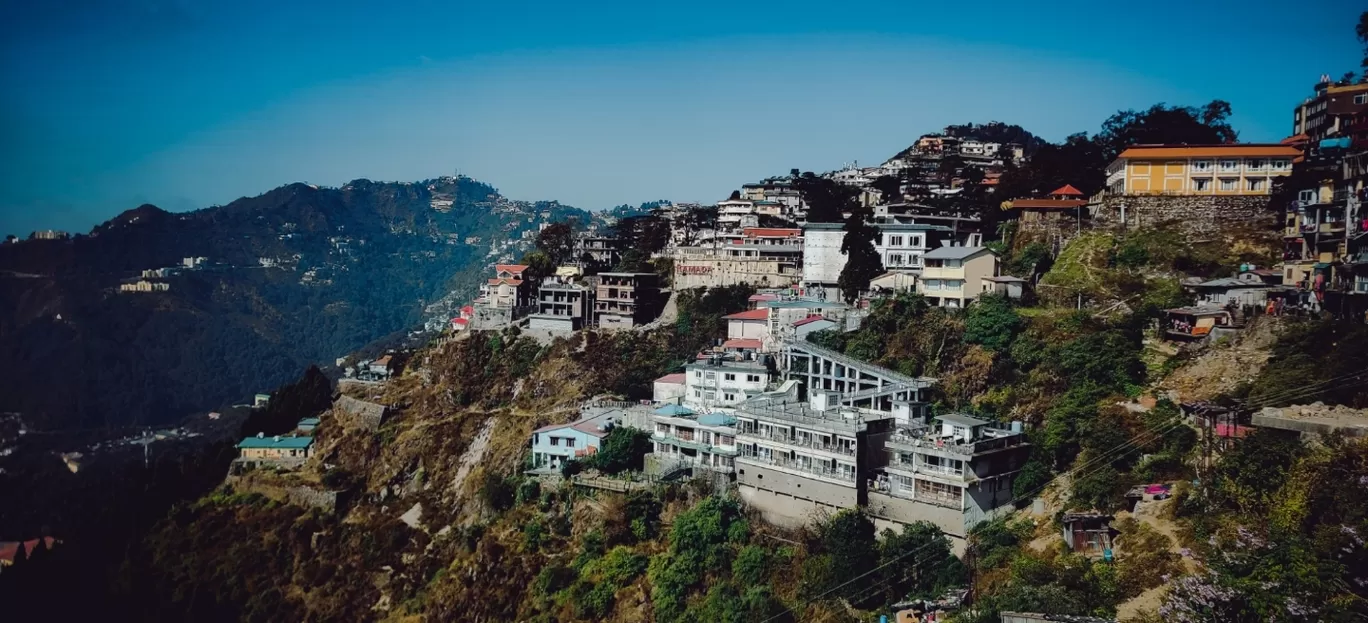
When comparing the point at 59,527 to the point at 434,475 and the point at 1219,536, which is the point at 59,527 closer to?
the point at 434,475

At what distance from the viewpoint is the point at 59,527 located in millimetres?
58906

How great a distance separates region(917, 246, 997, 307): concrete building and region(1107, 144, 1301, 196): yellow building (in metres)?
6.57

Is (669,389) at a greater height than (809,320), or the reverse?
(809,320)

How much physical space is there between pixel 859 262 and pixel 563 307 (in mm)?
14215

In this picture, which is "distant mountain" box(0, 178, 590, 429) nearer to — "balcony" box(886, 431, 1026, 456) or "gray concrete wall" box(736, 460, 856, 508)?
"gray concrete wall" box(736, 460, 856, 508)

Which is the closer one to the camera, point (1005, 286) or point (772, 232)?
point (1005, 286)

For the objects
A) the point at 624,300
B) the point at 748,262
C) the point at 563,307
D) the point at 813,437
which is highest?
the point at 748,262

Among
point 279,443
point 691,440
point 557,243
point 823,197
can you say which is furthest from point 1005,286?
point 279,443

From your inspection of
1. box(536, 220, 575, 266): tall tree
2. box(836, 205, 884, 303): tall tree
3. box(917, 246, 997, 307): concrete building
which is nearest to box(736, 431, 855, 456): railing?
box(917, 246, 997, 307): concrete building

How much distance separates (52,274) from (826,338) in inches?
4194

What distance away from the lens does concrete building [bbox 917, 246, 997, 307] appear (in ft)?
109

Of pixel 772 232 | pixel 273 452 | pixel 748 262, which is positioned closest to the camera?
pixel 748 262

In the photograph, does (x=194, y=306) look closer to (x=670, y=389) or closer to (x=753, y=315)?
(x=753, y=315)

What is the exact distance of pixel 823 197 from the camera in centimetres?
5491
